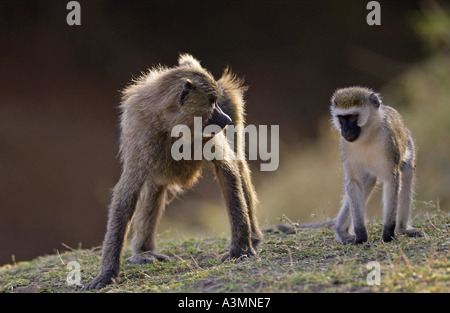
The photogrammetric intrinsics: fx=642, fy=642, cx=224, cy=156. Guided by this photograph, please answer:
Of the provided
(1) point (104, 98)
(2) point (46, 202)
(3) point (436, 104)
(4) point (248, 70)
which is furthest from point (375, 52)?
(2) point (46, 202)

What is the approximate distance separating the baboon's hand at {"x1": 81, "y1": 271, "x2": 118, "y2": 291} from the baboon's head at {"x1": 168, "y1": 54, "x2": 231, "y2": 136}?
4.25 ft

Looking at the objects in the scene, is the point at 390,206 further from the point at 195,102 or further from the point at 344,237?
the point at 195,102

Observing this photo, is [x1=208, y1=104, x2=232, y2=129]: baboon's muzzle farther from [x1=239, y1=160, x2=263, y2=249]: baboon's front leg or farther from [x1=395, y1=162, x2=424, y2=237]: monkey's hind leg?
[x1=395, y1=162, x2=424, y2=237]: monkey's hind leg

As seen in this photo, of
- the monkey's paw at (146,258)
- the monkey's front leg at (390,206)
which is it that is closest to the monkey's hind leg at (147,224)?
the monkey's paw at (146,258)

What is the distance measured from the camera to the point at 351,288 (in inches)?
155

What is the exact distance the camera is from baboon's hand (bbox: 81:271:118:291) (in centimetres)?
498

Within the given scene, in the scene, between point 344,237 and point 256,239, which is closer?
point 344,237

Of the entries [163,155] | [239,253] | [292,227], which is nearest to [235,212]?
[239,253]

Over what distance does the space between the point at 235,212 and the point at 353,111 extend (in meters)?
1.28

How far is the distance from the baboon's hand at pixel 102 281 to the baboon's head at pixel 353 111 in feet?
7.16

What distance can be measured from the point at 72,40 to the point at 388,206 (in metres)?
9.23

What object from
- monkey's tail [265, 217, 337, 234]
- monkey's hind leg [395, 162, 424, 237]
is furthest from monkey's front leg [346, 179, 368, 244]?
monkey's tail [265, 217, 337, 234]

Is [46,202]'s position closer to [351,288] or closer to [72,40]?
[72,40]

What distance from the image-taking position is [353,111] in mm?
5238
